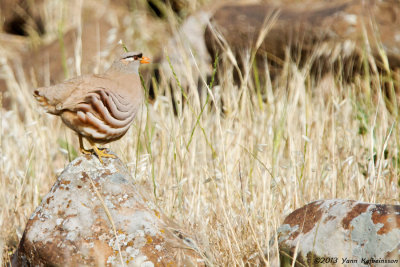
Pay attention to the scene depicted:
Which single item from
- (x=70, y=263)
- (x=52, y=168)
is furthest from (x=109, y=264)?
(x=52, y=168)

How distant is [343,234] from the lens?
296 cm

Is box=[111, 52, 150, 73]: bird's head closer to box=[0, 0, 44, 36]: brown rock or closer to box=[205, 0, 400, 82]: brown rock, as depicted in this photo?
box=[205, 0, 400, 82]: brown rock

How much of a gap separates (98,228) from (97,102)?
72 cm

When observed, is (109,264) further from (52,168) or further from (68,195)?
(52,168)

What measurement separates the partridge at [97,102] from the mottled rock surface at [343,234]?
114 centimetres

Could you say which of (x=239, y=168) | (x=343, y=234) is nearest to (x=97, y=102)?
(x=239, y=168)

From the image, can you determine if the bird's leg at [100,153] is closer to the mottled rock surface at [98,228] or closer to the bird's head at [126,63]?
the mottled rock surface at [98,228]

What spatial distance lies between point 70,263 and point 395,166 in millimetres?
2642

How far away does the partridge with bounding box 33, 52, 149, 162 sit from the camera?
335cm

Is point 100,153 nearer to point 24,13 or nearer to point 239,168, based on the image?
point 239,168

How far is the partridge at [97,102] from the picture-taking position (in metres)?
3.35

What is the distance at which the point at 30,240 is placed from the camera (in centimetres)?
321

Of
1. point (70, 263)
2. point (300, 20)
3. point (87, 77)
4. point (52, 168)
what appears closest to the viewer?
point (70, 263)

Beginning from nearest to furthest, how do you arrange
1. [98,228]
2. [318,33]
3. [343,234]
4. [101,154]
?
1. [343,234]
2. [98,228]
3. [101,154]
4. [318,33]
